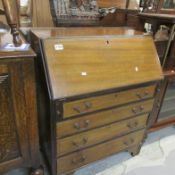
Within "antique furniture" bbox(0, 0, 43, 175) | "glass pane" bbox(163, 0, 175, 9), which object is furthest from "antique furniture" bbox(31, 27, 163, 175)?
"glass pane" bbox(163, 0, 175, 9)

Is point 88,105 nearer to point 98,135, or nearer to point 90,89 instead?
point 90,89

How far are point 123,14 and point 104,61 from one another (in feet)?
2.63

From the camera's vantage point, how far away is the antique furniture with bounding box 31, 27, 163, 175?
0.97m

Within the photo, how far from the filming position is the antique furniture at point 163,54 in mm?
1537

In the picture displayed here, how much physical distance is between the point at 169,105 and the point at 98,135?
34.7 inches

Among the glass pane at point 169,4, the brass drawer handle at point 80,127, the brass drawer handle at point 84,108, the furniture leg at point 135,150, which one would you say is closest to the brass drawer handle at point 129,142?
the furniture leg at point 135,150

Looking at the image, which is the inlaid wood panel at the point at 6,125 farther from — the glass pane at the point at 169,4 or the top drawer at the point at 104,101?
the glass pane at the point at 169,4

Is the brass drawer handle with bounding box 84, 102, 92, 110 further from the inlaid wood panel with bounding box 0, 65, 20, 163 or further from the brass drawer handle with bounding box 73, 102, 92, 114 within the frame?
the inlaid wood panel with bounding box 0, 65, 20, 163

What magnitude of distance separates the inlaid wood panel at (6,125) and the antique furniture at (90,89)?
0.19 m

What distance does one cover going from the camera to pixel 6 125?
932 mm

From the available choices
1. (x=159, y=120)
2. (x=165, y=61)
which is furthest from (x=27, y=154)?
(x=165, y=61)

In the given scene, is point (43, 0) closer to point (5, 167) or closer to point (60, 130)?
point (60, 130)

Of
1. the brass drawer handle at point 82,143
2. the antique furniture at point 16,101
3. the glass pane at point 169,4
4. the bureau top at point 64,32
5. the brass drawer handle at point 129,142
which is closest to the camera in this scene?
the antique furniture at point 16,101

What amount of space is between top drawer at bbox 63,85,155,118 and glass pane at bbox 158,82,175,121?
1.33 feet
